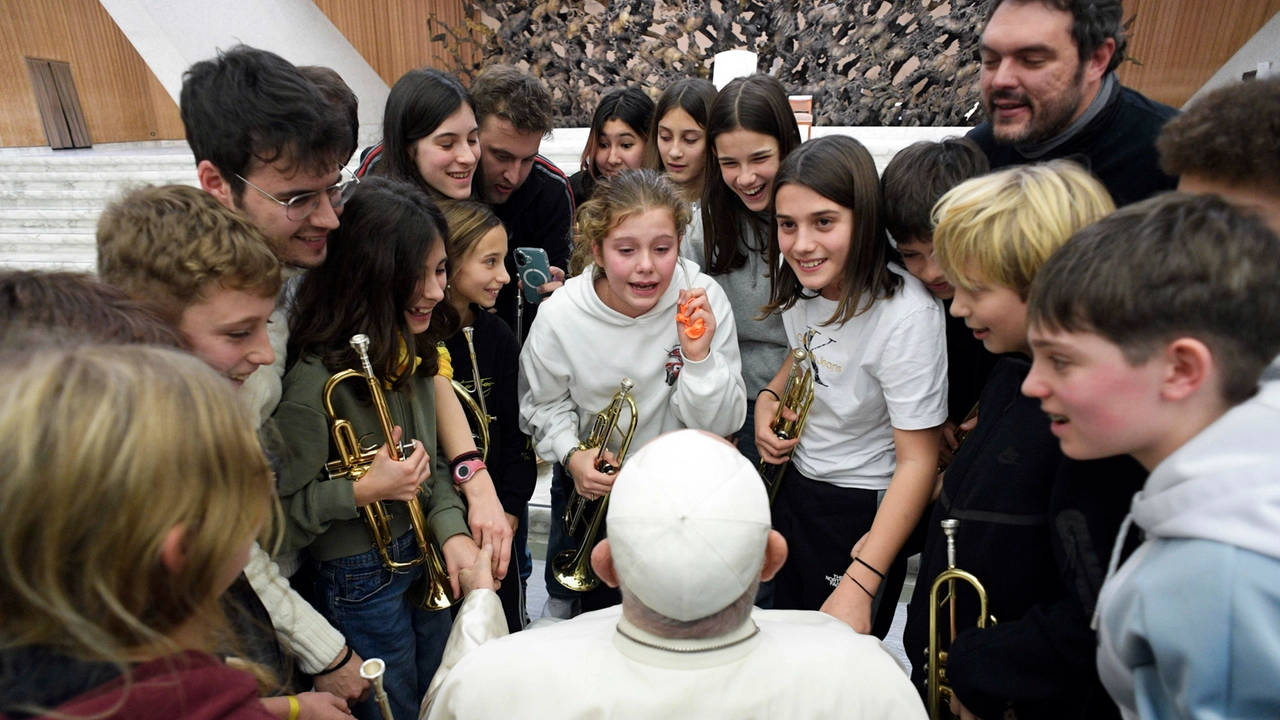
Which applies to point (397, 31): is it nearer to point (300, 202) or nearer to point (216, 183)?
point (216, 183)

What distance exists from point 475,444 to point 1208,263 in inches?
74.1

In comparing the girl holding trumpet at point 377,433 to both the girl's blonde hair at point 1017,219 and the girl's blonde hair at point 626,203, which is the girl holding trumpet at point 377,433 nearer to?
the girl's blonde hair at point 626,203

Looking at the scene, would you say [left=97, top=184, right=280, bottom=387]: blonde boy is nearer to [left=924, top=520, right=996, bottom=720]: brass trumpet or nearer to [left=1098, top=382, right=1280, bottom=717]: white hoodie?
[left=924, top=520, right=996, bottom=720]: brass trumpet

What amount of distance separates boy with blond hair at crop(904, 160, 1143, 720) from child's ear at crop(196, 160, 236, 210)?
1679 millimetres

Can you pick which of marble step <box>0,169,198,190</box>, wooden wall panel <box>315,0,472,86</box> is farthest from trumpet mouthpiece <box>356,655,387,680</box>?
wooden wall panel <box>315,0,472,86</box>

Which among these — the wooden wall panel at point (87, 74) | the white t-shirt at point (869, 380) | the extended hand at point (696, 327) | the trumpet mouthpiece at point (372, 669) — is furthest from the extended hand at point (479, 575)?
the wooden wall panel at point (87, 74)

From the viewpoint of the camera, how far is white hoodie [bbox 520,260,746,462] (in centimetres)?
230

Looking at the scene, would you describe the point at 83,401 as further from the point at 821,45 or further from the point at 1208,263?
the point at 821,45

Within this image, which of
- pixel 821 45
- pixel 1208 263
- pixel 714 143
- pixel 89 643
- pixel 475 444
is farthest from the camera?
pixel 821 45

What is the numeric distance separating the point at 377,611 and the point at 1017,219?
1758mm

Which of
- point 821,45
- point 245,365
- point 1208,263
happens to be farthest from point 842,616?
point 821,45

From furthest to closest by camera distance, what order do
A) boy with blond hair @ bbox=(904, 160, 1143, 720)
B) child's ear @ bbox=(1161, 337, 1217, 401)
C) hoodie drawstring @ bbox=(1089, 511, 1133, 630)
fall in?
boy with blond hair @ bbox=(904, 160, 1143, 720)
hoodie drawstring @ bbox=(1089, 511, 1133, 630)
child's ear @ bbox=(1161, 337, 1217, 401)

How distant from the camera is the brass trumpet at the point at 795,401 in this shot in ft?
6.86

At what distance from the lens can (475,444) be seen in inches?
88.8
